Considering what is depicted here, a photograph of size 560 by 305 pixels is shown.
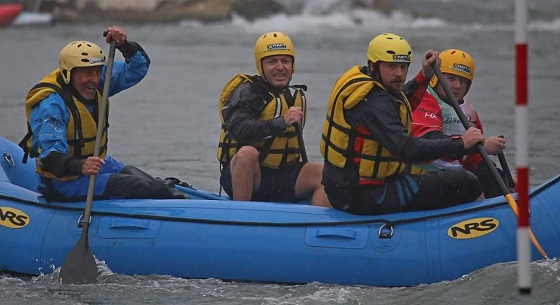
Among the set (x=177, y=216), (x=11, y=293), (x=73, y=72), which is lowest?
(x=11, y=293)

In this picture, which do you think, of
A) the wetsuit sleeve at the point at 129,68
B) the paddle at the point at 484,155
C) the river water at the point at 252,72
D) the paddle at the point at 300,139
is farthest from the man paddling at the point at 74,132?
the paddle at the point at 484,155

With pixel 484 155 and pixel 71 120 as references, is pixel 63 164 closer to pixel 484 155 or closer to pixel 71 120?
pixel 71 120

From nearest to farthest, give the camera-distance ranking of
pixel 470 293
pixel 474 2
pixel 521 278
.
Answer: pixel 521 278 → pixel 470 293 → pixel 474 2

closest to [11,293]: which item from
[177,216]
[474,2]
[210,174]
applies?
[177,216]

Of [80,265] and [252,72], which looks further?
[252,72]

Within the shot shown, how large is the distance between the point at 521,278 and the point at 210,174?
6.86 metres

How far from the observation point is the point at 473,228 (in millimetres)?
6281

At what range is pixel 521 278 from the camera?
4.31 m

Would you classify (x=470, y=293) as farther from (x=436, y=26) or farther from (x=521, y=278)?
(x=436, y=26)

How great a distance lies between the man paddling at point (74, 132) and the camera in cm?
669

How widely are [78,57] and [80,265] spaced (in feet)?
4.16

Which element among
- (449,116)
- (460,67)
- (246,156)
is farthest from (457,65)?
(246,156)

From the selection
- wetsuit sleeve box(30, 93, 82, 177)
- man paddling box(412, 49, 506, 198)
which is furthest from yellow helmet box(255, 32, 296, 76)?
wetsuit sleeve box(30, 93, 82, 177)

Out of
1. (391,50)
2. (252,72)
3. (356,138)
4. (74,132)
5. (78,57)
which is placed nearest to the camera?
(391,50)
